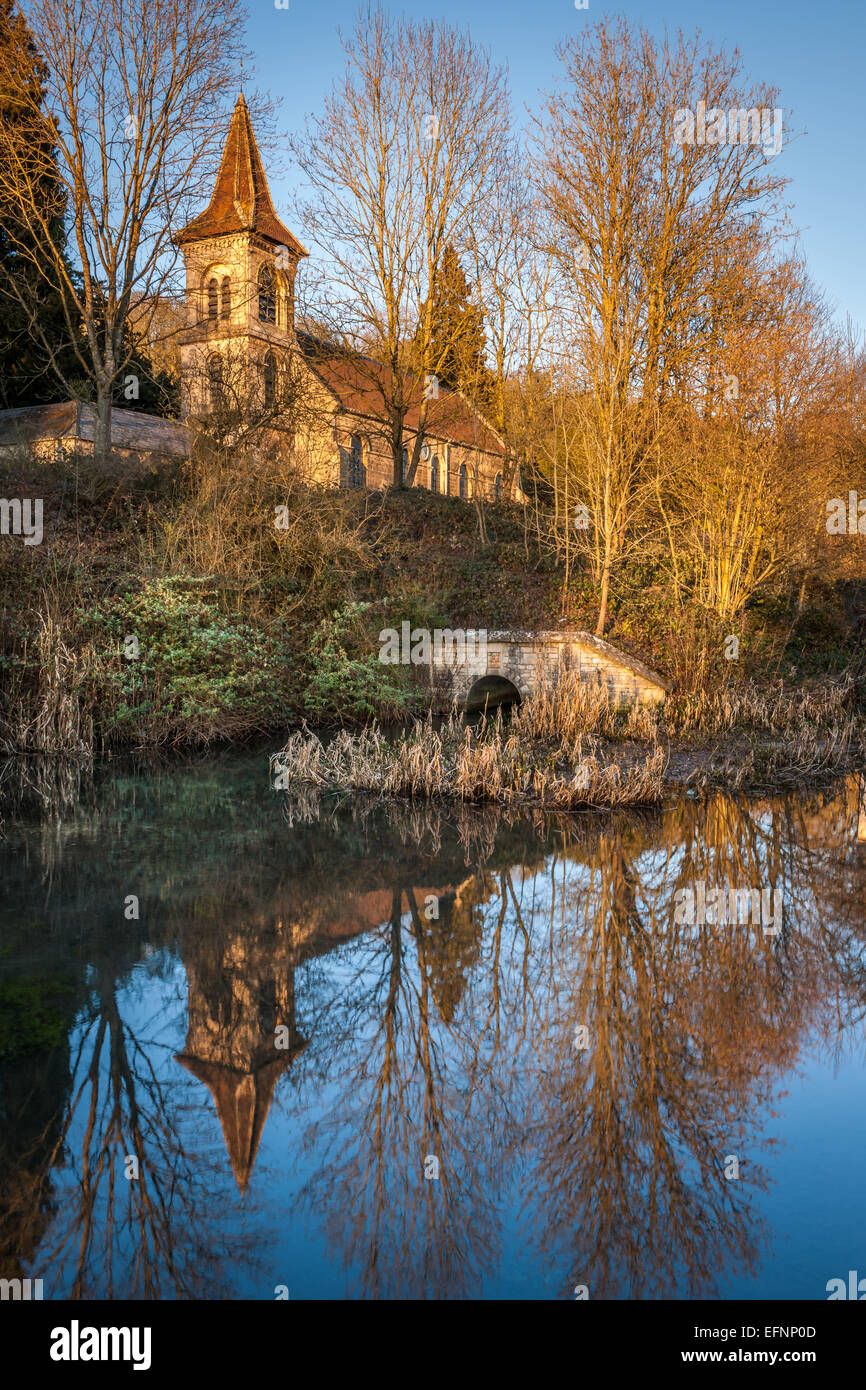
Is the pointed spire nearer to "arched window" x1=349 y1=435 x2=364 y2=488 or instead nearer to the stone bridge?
the stone bridge

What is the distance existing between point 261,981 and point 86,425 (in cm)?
2230

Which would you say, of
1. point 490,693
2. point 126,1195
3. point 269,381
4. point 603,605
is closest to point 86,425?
point 269,381

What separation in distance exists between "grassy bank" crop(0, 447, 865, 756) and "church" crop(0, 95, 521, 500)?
1814 mm

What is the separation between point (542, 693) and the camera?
1366 cm

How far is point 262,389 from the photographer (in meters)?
18.1

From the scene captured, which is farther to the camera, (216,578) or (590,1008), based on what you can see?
(216,578)

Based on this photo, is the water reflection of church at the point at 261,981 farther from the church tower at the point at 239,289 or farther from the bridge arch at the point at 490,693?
the church tower at the point at 239,289

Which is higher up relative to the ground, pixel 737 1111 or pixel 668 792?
pixel 668 792

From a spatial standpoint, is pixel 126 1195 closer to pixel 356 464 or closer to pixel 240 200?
pixel 356 464

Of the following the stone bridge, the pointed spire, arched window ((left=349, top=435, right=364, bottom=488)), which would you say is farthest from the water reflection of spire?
arched window ((left=349, top=435, right=364, bottom=488))

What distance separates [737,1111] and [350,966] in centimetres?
233
